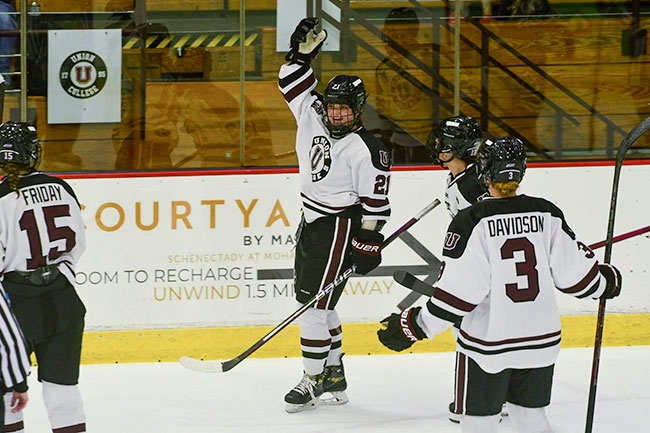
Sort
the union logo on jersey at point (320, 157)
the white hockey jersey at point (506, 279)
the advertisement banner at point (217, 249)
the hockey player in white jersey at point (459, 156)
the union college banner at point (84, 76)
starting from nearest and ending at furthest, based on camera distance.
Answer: the white hockey jersey at point (506, 279) → the hockey player in white jersey at point (459, 156) → the union logo on jersey at point (320, 157) → the advertisement banner at point (217, 249) → the union college banner at point (84, 76)

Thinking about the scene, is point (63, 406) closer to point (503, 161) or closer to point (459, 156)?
point (503, 161)

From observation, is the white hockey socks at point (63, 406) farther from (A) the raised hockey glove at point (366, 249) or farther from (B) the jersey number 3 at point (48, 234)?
(A) the raised hockey glove at point (366, 249)

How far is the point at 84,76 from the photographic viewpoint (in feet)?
15.9

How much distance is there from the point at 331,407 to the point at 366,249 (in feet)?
2.10

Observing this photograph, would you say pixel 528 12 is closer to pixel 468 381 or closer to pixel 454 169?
pixel 454 169

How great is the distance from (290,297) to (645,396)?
58.5 inches

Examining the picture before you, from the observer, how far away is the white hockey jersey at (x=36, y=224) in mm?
2924

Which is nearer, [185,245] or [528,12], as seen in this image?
[185,245]

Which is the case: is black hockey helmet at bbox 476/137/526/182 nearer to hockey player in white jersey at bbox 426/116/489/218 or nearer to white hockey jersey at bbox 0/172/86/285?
hockey player in white jersey at bbox 426/116/489/218

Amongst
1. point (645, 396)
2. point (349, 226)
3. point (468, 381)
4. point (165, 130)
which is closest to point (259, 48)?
point (165, 130)

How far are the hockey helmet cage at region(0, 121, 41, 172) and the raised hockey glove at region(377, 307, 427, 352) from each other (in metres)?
1.03

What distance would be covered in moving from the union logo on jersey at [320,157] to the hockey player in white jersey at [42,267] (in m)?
1.16

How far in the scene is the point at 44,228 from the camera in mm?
2959

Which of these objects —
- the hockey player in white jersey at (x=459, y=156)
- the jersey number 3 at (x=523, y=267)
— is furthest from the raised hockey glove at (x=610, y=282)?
the hockey player in white jersey at (x=459, y=156)
